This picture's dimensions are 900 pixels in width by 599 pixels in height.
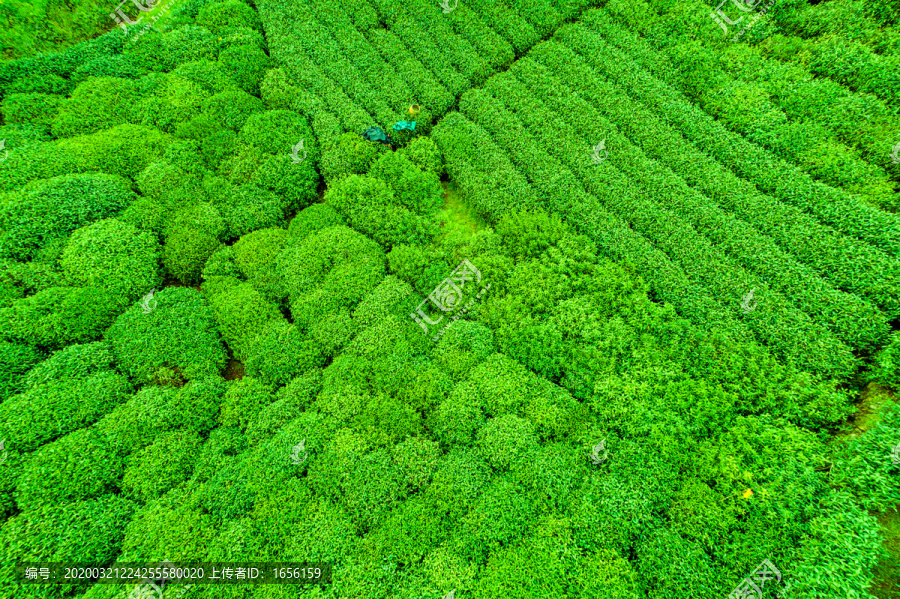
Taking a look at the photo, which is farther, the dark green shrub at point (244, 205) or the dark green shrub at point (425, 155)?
the dark green shrub at point (425, 155)

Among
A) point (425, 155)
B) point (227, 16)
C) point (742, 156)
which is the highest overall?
point (742, 156)

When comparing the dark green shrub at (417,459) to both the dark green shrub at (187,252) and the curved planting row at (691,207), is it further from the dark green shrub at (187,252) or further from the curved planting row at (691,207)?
the curved planting row at (691,207)

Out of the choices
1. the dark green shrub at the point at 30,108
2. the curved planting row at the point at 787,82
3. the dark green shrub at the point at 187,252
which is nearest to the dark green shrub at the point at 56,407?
the dark green shrub at the point at 187,252

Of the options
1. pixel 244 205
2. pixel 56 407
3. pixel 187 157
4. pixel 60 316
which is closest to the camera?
pixel 56 407

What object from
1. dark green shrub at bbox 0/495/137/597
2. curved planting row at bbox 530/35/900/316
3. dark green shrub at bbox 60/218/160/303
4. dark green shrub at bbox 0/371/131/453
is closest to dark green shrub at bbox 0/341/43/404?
dark green shrub at bbox 0/371/131/453

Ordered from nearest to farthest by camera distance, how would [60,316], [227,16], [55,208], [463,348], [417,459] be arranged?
1. [417,459]
2. [60,316]
3. [463,348]
4. [55,208]
5. [227,16]

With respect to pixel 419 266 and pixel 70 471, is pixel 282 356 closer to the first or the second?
pixel 419 266

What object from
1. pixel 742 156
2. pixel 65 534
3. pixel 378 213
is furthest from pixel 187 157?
pixel 742 156
